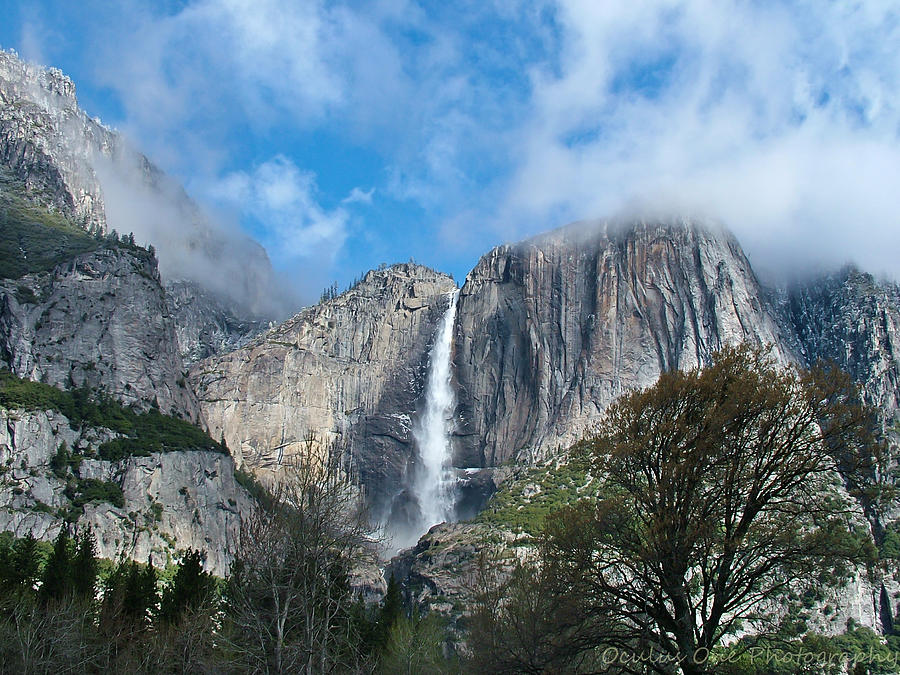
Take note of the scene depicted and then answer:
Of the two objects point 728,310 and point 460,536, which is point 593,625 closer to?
point 460,536

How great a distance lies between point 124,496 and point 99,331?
33835 mm

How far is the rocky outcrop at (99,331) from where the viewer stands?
11981cm

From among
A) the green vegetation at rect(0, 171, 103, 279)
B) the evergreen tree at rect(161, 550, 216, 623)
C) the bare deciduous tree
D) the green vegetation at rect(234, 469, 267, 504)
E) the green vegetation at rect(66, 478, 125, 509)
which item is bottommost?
the bare deciduous tree

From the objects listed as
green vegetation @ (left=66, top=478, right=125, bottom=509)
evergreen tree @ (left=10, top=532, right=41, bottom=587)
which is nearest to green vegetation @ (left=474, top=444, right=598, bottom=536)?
green vegetation @ (left=66, top=478, right=125, bottom=509)

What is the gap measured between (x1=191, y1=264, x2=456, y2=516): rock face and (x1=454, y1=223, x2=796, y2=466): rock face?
45.1 ft

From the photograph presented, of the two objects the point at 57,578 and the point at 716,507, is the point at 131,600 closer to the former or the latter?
the point at 57,578

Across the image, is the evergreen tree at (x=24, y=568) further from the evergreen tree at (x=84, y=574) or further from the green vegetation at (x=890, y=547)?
the green vegetation at (x=890, y=547)

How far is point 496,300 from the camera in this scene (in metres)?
168

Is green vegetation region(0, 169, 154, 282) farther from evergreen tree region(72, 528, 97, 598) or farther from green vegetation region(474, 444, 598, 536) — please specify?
evergreen tree region(72, 528, 97, 598)

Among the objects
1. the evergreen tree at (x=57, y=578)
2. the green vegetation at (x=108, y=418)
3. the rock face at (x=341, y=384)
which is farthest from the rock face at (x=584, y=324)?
the evergreen tree at (x=57, y=578)

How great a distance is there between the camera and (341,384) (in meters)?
174

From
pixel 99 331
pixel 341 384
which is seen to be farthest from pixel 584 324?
pixel 99 331

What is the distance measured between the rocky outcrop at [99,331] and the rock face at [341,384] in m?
20.5

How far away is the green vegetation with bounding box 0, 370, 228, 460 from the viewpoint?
360ft
